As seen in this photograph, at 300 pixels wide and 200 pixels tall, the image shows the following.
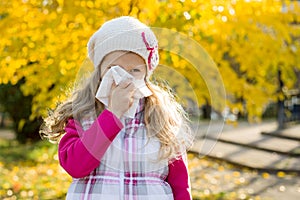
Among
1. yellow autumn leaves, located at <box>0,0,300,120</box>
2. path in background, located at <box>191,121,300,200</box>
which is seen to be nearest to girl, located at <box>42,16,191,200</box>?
yellow autumn leaves, located at <box>0,0,300,120</box>

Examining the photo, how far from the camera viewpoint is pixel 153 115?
1.77m

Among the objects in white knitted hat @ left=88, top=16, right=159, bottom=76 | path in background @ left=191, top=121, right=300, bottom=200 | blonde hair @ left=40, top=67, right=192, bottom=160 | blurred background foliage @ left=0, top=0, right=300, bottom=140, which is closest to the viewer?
white knitted hat @ left=88, top=16, right=159, bottom=76

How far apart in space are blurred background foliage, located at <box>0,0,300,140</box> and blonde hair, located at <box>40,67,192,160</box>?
5.25 feet

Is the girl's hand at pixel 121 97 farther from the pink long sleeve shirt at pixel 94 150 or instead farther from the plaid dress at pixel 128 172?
the plaid dress at pixel 128 172

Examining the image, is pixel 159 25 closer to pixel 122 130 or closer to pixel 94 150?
pixel 122 130

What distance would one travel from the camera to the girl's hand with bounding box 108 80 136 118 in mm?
1520

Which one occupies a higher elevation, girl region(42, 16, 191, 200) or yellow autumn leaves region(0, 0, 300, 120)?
girl region(42, 16, 191, 200)

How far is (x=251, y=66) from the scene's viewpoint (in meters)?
5.13

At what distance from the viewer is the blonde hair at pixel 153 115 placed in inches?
68.2

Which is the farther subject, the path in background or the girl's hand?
the path in background

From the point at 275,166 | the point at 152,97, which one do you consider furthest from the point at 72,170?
the point at 275,166

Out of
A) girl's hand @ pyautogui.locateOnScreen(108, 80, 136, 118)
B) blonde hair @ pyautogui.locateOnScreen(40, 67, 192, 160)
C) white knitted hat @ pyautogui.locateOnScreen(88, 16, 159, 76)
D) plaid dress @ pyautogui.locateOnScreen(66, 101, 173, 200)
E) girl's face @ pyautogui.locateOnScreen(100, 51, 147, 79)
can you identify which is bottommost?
plaid dress @ pyautogui.locateOnScreen(66, 101, 173, 200)

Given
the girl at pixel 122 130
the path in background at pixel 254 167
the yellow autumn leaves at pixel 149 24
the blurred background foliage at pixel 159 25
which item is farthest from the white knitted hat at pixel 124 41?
the path in background at pixel 254 167

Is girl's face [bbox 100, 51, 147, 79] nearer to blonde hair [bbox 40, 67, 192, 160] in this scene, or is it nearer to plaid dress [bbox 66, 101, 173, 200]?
blonde hair [bbox 40, 67, 192, 160]
